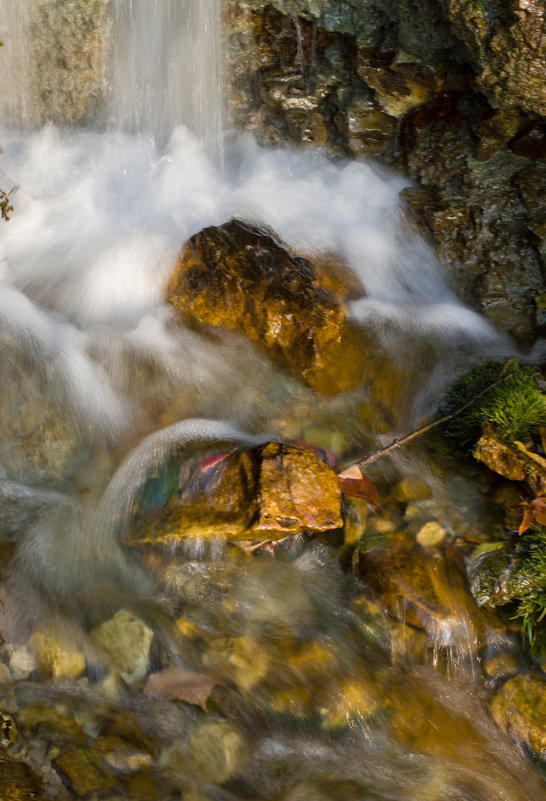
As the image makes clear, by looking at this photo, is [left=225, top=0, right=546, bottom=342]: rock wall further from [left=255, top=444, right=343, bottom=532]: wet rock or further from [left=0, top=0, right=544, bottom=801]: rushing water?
[left=255, top=444, right=343, bottom=532]: wet rock

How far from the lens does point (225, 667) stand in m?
3.23

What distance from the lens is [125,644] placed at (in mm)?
3264

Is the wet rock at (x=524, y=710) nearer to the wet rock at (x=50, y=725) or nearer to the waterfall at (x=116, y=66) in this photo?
the wet rock at (x=50, y=725)

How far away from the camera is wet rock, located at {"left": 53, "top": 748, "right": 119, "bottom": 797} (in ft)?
8.70

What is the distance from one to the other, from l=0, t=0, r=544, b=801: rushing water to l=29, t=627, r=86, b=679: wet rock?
0.19 feet

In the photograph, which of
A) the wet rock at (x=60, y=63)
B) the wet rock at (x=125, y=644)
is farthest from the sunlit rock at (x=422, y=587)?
the wet rock at (x=60, y=63)

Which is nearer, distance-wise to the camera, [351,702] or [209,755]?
[209,755]

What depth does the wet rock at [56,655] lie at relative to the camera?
315cm

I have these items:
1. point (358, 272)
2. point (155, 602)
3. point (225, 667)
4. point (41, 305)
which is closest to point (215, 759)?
point (225, 667)

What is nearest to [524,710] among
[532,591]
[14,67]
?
[532,591]

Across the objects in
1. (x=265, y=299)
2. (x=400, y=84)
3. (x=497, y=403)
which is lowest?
(x=497, y=403)

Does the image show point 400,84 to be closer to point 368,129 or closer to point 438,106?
point 438,106

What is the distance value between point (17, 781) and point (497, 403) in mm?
3303

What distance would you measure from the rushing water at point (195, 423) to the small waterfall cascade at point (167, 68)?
0.07ft
